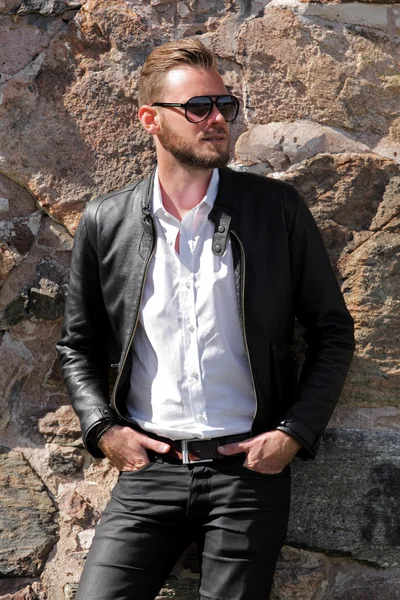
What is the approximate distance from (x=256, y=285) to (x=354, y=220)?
48 centimetres

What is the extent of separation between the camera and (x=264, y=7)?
2.94 meters

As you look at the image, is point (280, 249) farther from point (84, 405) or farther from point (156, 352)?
point (84, 405)

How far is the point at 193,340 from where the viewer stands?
8.69 feet

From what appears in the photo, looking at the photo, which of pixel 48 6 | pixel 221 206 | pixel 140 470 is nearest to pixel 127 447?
pixel 140 470

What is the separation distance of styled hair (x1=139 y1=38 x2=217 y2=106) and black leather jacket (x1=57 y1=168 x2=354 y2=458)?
306 mm

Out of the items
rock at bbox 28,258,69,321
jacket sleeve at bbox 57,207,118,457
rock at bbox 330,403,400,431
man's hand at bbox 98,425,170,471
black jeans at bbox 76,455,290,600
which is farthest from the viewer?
rock at bbox 28,258,69,321

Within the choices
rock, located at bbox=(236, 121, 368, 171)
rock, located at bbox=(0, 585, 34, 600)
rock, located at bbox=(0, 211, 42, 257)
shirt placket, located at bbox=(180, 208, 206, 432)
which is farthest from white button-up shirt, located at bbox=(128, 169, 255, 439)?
rock, located at bbox=(0, 585, 34, 600)

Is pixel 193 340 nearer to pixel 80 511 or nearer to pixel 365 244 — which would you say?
pixel 365 244

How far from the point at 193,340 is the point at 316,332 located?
1.26 ft

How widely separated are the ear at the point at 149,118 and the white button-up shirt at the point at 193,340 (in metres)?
0.27

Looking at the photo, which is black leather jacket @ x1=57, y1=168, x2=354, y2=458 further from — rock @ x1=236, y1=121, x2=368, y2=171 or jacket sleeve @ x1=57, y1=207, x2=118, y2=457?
rock @ x1=236, y1=121, x2=368, y2=171

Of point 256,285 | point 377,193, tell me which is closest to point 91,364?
point 256,285

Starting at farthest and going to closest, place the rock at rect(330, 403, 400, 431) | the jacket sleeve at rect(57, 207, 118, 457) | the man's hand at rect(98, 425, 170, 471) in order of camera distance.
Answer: the rock at rect(330, 403, 400, 431) → the jacket sleeve at rect(57, 207, 118, 457) → the man's hand at rect(98, 425, 170, 471)

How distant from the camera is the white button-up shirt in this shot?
2650 mm
